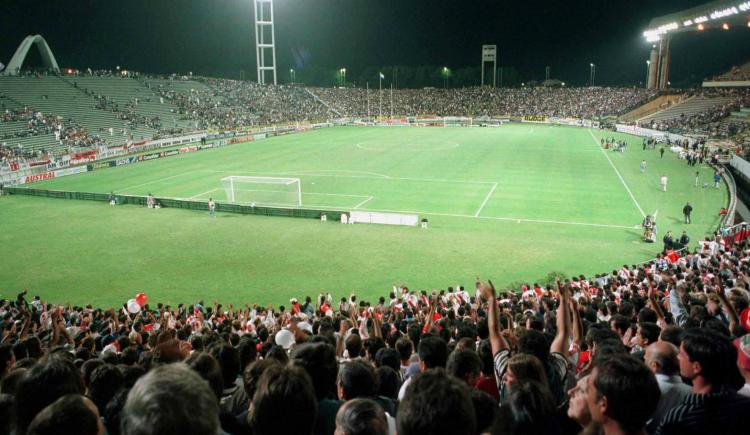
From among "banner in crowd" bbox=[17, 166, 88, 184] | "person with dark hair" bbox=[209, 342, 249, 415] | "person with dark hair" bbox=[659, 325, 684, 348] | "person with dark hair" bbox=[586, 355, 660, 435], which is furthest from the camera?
"banner in crowd" bbox=[17, 166, 88, 184]

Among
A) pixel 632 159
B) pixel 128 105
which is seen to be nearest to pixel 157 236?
pixel 632 159

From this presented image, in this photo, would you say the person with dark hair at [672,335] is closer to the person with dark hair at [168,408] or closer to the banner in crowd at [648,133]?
the person with dark hair at [168,408]

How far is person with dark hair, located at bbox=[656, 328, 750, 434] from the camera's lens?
13.4 ft

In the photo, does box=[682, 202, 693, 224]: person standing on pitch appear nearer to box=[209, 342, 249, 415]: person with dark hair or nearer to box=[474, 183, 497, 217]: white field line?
box=[474, 183, 497, 217]: white field line

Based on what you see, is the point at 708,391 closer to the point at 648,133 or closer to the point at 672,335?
the point at 672,335

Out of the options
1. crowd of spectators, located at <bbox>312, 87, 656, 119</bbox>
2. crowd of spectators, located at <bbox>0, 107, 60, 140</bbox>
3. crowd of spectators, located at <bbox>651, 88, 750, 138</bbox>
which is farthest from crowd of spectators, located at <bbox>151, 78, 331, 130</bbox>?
crowd of spectators, located at <bbox>651, 88, 750, 138</bbox>

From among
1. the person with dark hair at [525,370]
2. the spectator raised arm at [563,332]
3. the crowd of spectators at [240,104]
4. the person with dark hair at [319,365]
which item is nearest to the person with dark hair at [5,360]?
the person with dark hair at [319,365]

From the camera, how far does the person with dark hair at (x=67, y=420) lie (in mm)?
3029

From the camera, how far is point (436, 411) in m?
2.96

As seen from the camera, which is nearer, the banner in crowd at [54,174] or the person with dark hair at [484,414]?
the person with dark hair at [484,414]

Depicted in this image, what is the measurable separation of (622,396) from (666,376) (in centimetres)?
193

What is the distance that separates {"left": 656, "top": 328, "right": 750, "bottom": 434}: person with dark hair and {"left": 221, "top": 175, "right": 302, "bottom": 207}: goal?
32281mm

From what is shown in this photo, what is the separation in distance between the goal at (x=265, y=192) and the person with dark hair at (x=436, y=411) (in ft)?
109

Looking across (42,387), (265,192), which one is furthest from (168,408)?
(265,192)
